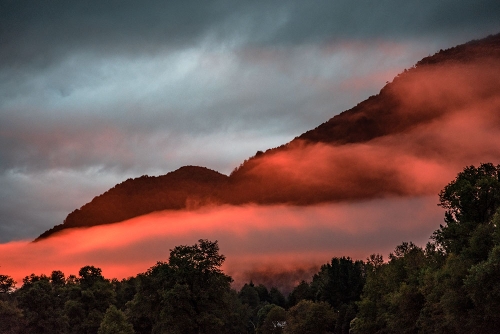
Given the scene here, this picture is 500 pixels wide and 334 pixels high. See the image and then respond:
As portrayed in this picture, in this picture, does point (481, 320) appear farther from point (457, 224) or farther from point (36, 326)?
point (36, 326)

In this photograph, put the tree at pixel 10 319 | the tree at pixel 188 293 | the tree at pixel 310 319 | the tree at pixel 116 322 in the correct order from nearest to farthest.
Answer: the tree at pixel 188 293
the tree at pixel 116 322
the tree at pixel 10 319
the tree at pixel 310 319

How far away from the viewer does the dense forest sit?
82.0 m

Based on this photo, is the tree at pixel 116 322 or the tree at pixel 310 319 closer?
the tree at pixel 116 322

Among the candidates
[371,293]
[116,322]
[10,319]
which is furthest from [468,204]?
[10,319]

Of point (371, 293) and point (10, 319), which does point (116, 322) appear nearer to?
point (10, 319)

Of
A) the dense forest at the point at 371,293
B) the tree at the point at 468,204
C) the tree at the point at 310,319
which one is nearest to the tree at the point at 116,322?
the dense forest at the point at 371,293

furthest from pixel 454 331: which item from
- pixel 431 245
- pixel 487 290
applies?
pixel 431 245

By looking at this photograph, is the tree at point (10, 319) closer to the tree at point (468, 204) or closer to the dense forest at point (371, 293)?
the dense forest at point (371, 293)

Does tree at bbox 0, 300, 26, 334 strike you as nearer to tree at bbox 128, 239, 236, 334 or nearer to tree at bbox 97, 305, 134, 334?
tree at bbox 97, 305, 134, 334

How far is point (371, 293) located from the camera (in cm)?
13800

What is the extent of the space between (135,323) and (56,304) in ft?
62.9

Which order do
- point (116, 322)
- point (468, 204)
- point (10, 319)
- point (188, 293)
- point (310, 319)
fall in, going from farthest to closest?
point (310, 319), point (10, 319), point (116, 322), point (188, 293), point (468, 204)


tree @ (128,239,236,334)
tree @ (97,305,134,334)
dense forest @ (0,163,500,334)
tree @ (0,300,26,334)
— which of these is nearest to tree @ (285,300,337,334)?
dense forest @ (0,163,500,334)

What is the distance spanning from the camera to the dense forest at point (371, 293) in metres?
82.0
